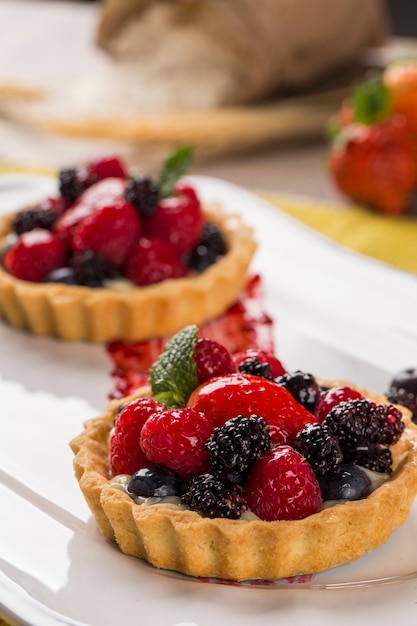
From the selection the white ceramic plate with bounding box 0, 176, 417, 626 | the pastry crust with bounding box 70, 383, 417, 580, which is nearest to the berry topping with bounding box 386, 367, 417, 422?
the white ceramic plate with bounding box 0, 176, 417, 626

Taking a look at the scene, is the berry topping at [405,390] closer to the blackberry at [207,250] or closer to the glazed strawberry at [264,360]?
the glazed strawberry at [264,360]

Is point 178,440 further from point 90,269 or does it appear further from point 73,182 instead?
point 73,182

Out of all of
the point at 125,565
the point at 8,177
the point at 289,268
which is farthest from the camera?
the point at 8,177

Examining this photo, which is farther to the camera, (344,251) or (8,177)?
(8,177)

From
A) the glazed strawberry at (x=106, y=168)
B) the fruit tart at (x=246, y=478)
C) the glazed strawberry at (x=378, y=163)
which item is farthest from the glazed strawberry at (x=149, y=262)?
the glazed strawberry at (x=378, y=163)

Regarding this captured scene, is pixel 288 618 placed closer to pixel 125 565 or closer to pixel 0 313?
pixel 125 565

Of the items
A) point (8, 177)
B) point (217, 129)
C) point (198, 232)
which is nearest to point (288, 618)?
point (198, 232)
